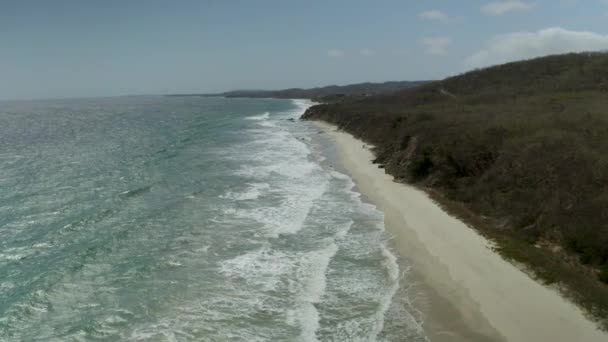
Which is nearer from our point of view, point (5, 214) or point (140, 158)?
point (5, 214)

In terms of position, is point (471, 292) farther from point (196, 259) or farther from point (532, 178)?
point (196, 259)

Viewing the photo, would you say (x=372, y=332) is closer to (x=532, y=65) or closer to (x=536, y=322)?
(x=536, y=322)

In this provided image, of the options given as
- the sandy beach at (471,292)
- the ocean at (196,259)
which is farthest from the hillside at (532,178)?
the ocean at (196,259)

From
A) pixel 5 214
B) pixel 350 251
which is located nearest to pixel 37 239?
pixel 5 214

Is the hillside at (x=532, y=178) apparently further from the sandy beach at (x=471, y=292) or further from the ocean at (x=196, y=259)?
the ocean at (x=196, y=259)

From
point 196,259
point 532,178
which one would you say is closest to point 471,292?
point 532,178

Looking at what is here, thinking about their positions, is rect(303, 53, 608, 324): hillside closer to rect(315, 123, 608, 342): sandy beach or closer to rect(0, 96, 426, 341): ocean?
rect(315, 123, 608, 342): sandy beach
